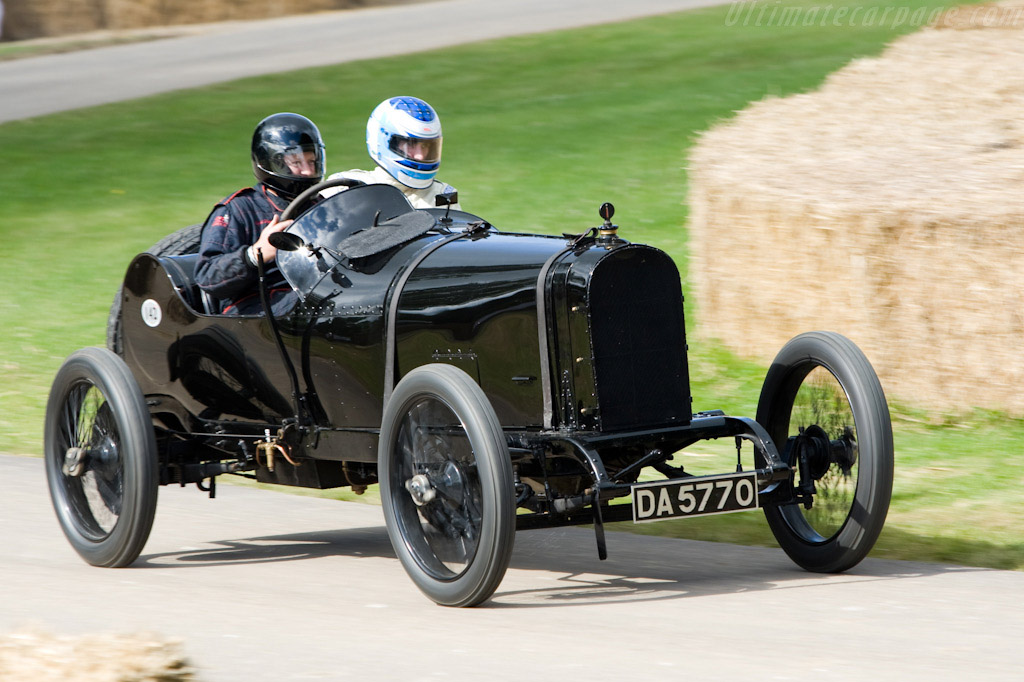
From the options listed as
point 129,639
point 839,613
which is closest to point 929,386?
point 839,613

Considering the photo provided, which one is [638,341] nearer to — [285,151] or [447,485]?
[447,485]

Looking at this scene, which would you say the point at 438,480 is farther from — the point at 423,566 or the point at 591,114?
the point at 591,114

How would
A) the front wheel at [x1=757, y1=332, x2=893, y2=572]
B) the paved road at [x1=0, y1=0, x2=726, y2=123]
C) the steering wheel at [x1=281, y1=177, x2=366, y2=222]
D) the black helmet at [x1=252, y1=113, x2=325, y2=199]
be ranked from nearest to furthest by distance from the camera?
the front wheel at [x1=757, y1=332, x2=893, y2=572] < the steering wheel at [x1=281, y1=177, x2=366, y2=222] < the black helmet at [x1=252, y1=113, x2=325, y2=199] < the paved road at [x1=0, y1=0, x2=726, y2=123]

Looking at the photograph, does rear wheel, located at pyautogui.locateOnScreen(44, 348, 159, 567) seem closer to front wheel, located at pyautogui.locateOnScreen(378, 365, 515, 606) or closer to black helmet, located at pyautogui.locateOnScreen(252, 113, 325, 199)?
black helmet, located at pyautogui.locateOnScreen(252, 113, 325, 199)

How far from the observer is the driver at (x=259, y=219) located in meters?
6.80

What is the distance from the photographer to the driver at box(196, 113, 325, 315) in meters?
6.80

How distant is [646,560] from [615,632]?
139 cm

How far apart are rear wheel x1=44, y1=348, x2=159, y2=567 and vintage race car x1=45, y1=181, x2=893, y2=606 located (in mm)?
11

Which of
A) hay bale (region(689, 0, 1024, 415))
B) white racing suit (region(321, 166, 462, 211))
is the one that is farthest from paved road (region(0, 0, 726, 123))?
white racing suit (region(321, 166, 462, 211))

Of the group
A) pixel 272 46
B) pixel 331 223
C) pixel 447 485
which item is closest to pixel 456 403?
pixel 447 485

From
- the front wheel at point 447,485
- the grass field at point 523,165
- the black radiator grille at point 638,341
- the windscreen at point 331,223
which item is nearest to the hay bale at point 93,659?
the front wheel at point 447,485

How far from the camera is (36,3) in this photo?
31.8 meters

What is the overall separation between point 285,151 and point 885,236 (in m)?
4.23

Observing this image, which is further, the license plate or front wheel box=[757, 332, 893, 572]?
front wheel box=[757, 332, 893, 572]
